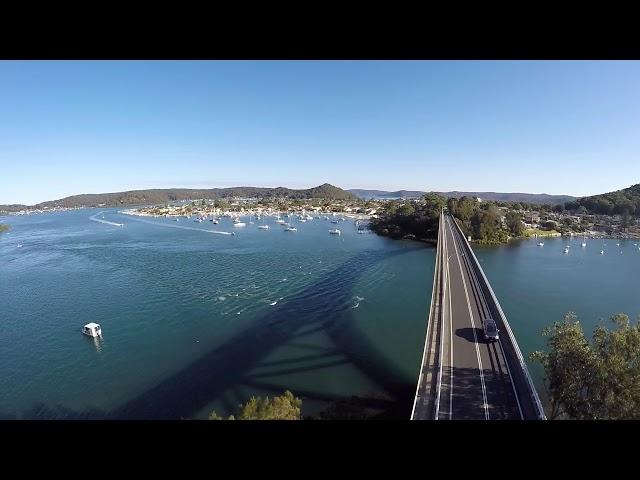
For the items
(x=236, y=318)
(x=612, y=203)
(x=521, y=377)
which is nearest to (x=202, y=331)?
(x=236, y=318)

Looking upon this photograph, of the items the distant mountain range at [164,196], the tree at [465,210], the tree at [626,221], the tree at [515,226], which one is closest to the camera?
the tree at [515,226]

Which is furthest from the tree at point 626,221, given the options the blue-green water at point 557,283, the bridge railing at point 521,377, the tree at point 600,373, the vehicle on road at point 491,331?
the tree at point 600,373

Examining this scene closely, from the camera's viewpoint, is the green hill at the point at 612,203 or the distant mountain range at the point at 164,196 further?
the distant mountain range at the point at 164,196

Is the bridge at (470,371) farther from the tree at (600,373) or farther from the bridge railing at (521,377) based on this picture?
the tree at (600,373)

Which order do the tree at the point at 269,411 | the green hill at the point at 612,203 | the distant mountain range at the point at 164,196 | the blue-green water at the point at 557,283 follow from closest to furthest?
1. the tree at the point at 269,411
2. the blue-green water at the point at 557,283
3. the green hill at the point at 612,203
4. the distant mountain range at the point at 164,196

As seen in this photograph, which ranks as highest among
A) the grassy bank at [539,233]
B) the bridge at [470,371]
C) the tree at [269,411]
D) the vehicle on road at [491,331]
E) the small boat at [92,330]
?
the grassy bank at [539,233]

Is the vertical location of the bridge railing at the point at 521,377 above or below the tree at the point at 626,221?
below
